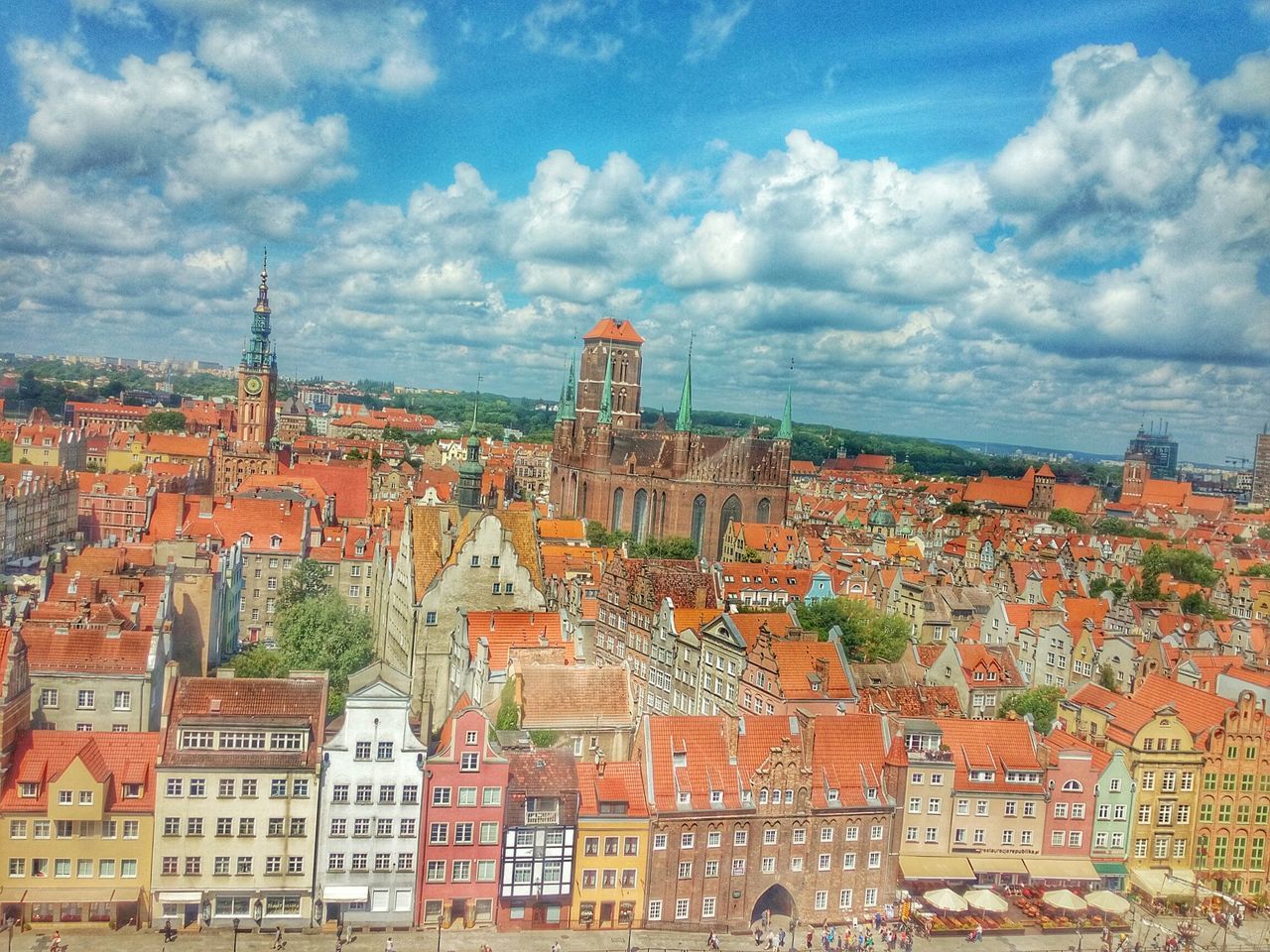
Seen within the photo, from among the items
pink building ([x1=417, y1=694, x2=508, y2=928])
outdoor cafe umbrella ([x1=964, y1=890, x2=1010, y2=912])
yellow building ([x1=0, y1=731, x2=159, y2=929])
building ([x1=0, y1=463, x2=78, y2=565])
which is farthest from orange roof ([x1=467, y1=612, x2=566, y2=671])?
building ([x1=0, y1=463, x2=78, y2=565])

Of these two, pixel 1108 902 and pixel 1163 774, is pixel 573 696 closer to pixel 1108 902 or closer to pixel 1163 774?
pixel 1108 902

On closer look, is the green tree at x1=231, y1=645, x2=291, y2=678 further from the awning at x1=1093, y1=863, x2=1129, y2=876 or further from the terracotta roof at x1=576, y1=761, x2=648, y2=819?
the awning at x1=1093, y1=863, x2=1129, y2=876

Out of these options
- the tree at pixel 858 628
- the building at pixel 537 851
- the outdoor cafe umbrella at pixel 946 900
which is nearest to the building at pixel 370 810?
the building at pixel 537 851

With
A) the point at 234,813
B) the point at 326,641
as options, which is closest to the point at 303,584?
the point at 326,641

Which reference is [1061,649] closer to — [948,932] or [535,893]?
[948,932]

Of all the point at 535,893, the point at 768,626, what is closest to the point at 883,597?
the point at 768,626

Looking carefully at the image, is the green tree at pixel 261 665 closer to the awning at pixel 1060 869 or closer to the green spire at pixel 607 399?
the awning at pixel 1060 869
